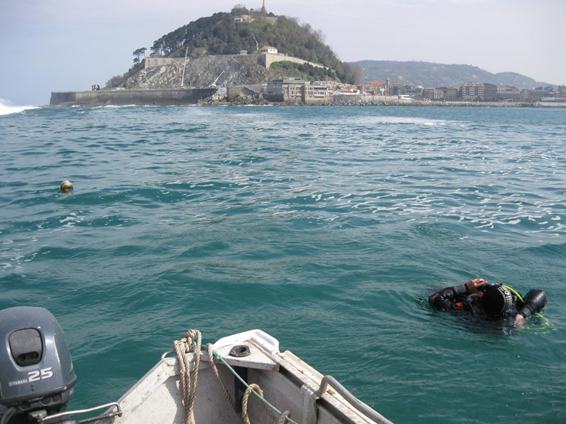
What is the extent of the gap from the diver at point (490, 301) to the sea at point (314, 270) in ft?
0.52

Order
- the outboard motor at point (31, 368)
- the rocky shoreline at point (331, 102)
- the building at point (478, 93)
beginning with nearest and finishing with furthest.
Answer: the outboard motor at point (31, 368) → the rocky shoreline at point (331, 102) → the building at point (478, 93)

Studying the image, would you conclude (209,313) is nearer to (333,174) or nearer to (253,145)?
(333,174)

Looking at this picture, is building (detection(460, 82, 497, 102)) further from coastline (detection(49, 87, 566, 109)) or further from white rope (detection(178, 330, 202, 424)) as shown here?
white rope (detection(178, 330, 202, 424))

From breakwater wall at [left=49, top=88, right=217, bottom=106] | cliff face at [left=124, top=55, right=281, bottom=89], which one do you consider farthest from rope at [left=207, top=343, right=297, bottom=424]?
cliff face at [left=124, top=55, right=281, bottom=89]

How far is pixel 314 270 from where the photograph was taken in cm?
748

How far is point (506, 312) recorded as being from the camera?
18.5ft

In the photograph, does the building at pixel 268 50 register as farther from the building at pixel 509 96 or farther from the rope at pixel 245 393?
the rope at pixel 245 393

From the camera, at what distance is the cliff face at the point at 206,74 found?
387 feet

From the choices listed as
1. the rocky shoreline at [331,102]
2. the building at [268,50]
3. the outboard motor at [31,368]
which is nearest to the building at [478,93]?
the rocky shoreline at [331,102]

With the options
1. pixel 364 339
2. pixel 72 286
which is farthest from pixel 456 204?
pixel 72 286

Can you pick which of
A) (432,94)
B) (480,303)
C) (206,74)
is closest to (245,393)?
(480,303)

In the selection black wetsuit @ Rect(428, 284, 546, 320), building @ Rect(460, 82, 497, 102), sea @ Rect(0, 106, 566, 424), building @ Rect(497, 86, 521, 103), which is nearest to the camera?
sea @ Rect(0, 106, 566, 424)

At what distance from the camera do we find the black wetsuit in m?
5.63

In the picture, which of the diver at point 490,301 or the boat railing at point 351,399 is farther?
the diver at point 490,301
